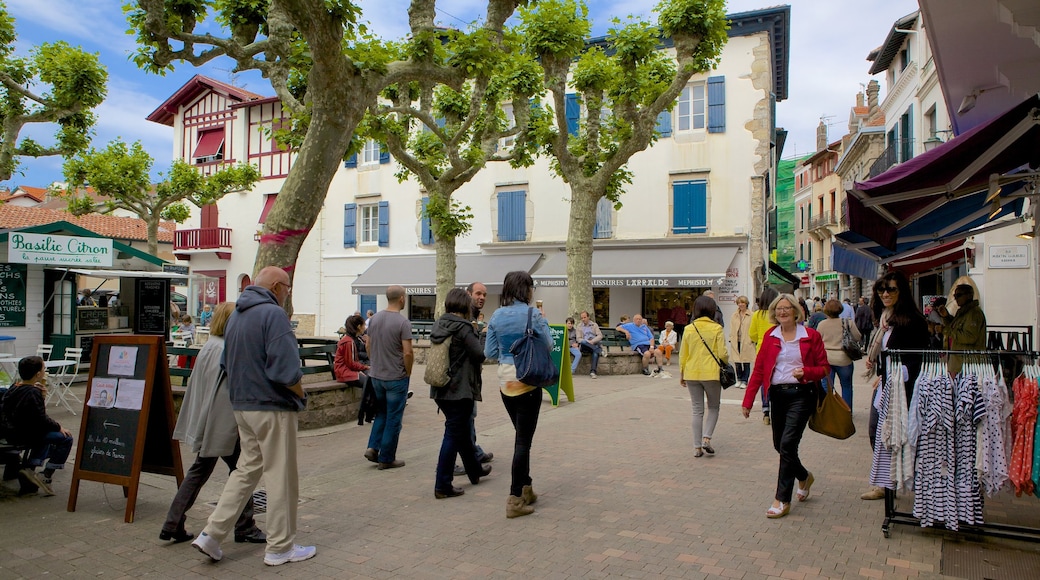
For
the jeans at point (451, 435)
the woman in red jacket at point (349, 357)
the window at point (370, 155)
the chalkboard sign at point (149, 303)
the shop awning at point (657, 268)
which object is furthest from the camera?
the window at point (370, 155)

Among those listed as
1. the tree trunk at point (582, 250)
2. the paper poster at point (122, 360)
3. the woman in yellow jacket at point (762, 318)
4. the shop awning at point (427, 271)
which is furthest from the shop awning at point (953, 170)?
the shop awning at point (427, 271)

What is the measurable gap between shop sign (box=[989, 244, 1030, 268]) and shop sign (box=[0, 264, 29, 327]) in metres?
18.0

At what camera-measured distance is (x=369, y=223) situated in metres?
26.3

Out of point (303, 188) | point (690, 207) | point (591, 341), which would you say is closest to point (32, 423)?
point (303, 188)

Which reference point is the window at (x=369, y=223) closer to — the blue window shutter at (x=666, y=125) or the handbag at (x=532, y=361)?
the blue window shutter at (x=666, y=125)

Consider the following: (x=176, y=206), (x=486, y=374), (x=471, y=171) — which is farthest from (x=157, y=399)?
(x=176, y=206)

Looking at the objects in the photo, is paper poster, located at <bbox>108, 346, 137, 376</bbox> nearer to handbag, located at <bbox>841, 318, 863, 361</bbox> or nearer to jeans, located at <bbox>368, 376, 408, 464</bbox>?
jeans, located at <bbox>368, 376, 408, 464</bbox>

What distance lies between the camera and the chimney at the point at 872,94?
36.6m

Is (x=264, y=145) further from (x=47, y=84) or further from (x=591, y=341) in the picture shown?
(x=591, y=341)

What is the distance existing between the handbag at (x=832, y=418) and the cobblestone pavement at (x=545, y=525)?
596 millimetres

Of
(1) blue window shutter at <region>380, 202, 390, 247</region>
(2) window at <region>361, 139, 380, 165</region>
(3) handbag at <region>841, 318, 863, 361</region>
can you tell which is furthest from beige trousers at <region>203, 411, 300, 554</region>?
(2) window at <region>361, 139, 380, 165</region>

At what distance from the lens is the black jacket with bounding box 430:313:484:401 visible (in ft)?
17.8

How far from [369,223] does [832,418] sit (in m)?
22.9

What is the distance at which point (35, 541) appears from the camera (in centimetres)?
446
